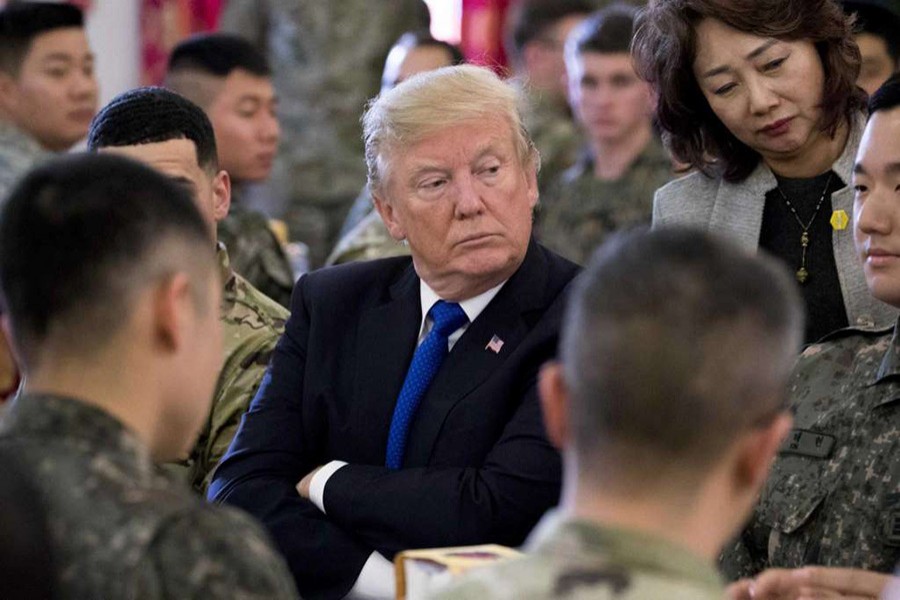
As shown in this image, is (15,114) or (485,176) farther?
(15,114)

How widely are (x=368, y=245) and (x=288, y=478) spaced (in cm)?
162

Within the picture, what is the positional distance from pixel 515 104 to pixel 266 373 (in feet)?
2.24

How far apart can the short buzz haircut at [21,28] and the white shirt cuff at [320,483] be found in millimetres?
2812

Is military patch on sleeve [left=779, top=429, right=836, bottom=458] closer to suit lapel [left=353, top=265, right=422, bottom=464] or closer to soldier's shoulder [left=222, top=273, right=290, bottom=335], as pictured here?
suit lapel [left=353, top=265, right=422, bottom=464]

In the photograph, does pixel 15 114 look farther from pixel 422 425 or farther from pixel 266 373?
pixel 422 425

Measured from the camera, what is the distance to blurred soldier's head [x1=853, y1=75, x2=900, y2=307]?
2.36 meters

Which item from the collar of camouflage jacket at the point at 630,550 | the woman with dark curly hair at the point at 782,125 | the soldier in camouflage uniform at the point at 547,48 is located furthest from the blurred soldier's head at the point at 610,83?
the collar of camouflage jacket at the point at 630,550

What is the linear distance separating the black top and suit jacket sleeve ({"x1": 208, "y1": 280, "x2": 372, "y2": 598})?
0.93 meters

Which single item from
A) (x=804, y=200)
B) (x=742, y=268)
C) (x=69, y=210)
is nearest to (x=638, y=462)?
(x=742, y=268)

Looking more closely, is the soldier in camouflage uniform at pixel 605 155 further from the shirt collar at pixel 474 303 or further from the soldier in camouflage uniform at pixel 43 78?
the shirt collar at pixel 474 303

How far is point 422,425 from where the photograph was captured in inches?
102

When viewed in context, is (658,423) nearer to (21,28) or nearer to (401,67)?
(401,67)

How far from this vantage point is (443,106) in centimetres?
264

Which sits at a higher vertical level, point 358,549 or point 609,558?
point 609,558
